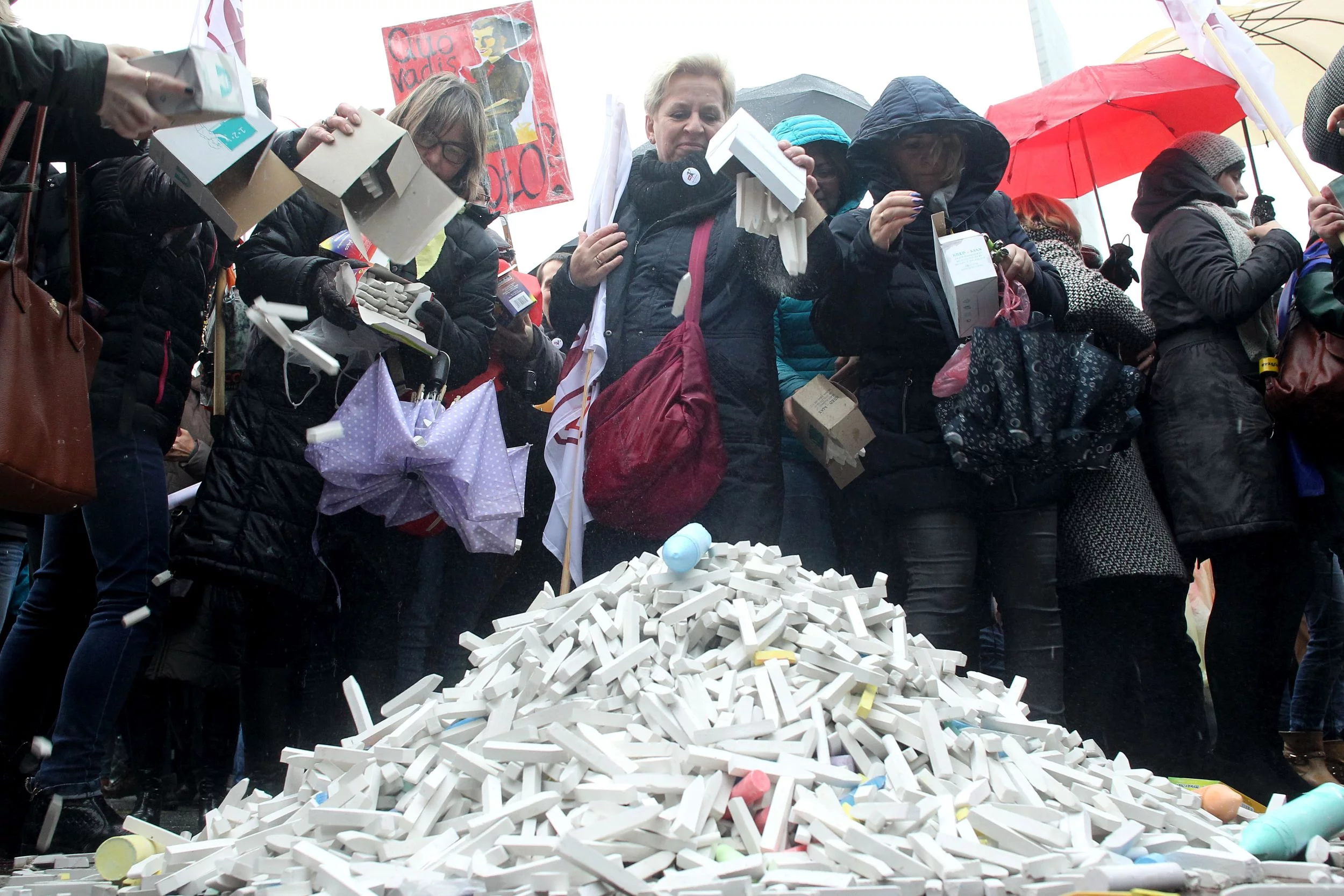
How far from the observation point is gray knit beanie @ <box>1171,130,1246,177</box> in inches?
158

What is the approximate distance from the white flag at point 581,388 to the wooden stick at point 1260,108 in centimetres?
230

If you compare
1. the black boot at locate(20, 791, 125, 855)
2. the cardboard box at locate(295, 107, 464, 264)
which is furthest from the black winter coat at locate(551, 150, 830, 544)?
the black boot at locate(20, 791, 125, 855)

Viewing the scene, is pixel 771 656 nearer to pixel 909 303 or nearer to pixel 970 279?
pixel 970 279

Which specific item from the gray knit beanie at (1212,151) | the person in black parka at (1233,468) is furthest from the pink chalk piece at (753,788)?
Result: the gray knit beanie at (1212,151)

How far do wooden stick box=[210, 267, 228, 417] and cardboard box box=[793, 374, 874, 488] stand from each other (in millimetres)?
1945

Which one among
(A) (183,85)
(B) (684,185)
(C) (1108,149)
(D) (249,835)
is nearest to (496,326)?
(B) (684,185)

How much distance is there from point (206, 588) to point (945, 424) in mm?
2421

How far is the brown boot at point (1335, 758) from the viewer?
13.2 feet

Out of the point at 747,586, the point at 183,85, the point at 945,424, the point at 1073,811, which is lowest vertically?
the point at 1073,811

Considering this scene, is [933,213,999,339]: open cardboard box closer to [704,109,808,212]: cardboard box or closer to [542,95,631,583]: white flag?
[704,109,808,212]: cardboard box

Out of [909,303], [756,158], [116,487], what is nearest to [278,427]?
[116,487]

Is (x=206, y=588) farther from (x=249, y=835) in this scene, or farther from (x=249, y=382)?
(x=249, y=835)

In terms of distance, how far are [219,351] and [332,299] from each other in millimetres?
528

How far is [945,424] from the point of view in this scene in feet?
10.7
